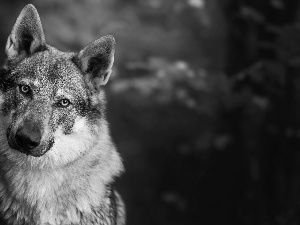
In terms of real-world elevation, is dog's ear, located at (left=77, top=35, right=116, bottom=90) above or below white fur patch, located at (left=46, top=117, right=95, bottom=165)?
above

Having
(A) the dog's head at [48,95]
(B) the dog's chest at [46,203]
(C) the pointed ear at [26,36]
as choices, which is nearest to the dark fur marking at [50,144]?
(A) the dog's head at [48,95]

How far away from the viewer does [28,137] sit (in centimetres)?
362

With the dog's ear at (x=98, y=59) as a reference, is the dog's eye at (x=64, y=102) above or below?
below

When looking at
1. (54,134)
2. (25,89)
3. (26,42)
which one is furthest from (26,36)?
(54,134)

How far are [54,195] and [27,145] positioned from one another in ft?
1.90

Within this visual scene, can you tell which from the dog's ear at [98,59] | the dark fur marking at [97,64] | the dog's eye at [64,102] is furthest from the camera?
the dark fur marking at [97,64]

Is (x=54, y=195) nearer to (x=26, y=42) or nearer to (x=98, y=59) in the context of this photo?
(x=98, y=59)

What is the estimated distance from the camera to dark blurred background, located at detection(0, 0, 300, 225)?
6.11 m

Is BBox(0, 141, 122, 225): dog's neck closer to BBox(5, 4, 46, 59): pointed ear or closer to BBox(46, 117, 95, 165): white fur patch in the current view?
BBox(46, 117, 95, 165): white fur patch

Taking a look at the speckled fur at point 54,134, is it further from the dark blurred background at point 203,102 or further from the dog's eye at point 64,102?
the dark blurred background at point 203,102

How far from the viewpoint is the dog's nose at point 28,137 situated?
11.9ft

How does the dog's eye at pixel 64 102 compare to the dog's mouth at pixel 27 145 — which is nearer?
the dog's mouth at pixel 27 145

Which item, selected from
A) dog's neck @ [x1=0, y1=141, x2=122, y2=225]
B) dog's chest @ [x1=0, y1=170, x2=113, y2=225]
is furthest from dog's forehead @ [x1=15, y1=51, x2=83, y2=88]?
dog's chest @ [x1=0, y1=170, x2=113, y2=225]

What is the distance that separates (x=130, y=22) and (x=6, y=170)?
4.70m
